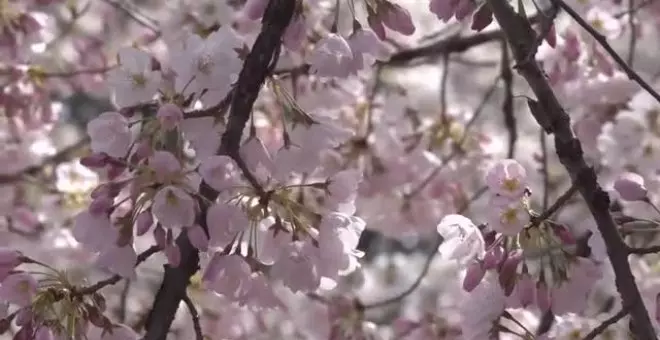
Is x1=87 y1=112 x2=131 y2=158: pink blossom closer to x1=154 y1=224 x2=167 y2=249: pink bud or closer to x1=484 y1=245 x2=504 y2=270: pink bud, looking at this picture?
x1=154 y1=224 x2=167 y2=249: pink bud

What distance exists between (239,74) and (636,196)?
16.2 inches

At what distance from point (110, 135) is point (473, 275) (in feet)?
1.22

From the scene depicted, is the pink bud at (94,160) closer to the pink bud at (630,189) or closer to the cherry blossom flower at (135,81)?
the cherry blossom flower at (135,81)

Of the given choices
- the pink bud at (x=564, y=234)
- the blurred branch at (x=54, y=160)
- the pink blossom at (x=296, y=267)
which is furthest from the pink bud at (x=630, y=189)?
the blurred branch at (x=54, y=160)

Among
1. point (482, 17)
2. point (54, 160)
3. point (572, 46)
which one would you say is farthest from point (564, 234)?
point (54, 160)

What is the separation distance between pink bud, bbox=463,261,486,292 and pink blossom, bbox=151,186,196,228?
0.92 feet

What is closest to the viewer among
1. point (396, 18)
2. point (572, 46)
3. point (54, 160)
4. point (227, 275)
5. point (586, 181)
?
point (586, 181)

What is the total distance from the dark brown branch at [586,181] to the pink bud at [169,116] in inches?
12.1

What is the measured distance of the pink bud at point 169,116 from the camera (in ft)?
3.17

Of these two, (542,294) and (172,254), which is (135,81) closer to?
(172,254)

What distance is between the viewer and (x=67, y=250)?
1890mm

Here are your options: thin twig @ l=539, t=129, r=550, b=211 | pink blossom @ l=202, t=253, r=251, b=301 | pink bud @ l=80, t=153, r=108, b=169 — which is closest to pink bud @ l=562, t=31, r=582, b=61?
thin twig @ l=539, t=129, r=550, b=211

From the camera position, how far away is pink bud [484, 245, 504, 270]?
1.03m

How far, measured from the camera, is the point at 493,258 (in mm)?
1031
